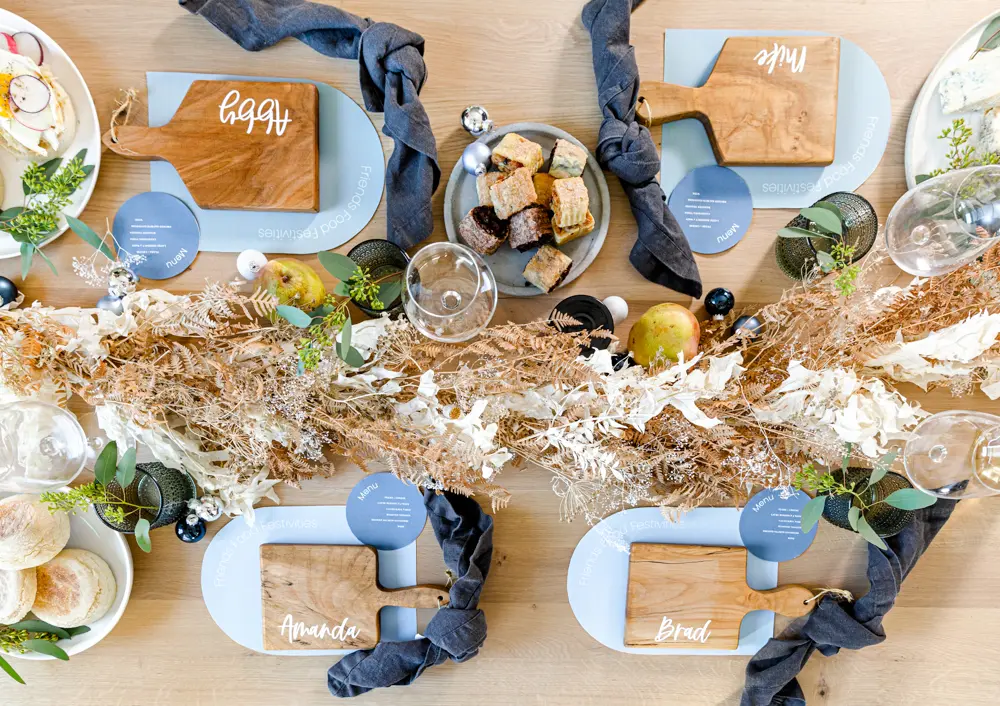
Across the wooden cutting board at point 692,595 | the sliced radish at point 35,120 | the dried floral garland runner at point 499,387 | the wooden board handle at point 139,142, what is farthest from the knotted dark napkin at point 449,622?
the sliced radish at point 35,120

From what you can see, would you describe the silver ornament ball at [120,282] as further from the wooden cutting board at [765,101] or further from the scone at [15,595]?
the wooden cutting board at [765,101]

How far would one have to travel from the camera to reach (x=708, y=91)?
117 cm

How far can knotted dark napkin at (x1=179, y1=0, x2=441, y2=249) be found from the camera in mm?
1099

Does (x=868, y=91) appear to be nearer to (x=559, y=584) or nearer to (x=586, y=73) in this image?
(x=586, y=73)

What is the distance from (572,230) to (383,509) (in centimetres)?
70

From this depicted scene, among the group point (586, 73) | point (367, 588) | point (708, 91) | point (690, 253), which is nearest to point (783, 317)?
point (690, 253)

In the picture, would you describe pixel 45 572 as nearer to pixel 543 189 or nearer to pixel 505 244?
pixel 505 244

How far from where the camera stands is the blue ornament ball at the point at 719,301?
1.18 metres

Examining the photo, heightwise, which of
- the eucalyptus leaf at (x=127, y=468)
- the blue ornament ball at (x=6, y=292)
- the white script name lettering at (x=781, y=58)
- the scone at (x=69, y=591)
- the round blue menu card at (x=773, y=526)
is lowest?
the scone at (x=69, y=591)

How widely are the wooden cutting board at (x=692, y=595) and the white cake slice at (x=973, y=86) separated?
102cm

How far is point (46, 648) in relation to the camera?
118 centimetres

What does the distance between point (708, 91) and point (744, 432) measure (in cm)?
69

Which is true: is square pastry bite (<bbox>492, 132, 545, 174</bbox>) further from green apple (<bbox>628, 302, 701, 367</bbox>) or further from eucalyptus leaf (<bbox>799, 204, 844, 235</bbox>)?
eucalyptus leaf (<bbox>799, 204, 844, 235</bbox>)

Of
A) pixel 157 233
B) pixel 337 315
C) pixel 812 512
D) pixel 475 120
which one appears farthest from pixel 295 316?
pixel 812 512
